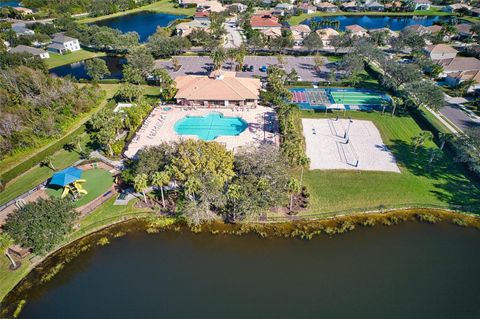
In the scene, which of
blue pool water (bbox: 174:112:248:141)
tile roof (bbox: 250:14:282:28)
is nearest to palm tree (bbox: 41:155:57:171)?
blue pool water (bbox: 174:112:248:141)

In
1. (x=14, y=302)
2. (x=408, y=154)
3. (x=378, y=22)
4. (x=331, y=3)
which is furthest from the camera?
(x=331, y=3)

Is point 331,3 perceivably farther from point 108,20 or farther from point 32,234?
point 32,234

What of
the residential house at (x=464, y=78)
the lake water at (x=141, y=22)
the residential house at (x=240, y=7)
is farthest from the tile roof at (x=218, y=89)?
the residential house at (x=240, y=7)

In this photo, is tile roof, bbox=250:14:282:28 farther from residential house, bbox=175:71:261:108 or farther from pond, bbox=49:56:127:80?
residential house, bbox=175:71:261:108

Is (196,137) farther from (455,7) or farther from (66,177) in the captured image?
(455,7)

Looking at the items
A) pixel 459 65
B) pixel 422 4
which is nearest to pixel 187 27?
pixel 459 65

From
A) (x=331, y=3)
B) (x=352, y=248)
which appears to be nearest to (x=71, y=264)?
(x=352, y=248)

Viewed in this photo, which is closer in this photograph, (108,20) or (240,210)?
(240,210)
